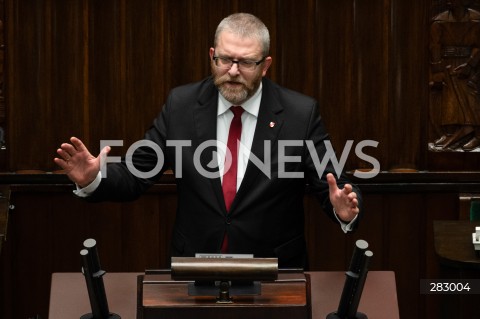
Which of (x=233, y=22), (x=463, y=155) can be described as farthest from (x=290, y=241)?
(x=463, y=155)

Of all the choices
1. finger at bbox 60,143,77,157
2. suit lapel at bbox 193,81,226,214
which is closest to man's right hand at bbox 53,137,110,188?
finger at bbox 60,143,77,157

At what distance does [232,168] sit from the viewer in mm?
3996

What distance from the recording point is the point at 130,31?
520 cm

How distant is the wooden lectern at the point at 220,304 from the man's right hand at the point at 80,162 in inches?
26.5

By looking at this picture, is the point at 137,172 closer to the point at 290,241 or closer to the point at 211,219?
the point at 211,219

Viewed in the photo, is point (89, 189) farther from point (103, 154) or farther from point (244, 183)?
point (244, 183)

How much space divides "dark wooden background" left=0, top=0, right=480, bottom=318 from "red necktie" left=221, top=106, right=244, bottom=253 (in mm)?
1260

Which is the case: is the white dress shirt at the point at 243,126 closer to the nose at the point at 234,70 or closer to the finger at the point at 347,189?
the nose at the point at 234,70

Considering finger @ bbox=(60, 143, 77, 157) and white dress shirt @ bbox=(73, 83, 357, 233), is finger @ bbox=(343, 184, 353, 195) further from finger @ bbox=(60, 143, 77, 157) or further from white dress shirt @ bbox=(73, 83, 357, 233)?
finger @ bbox=(60, 143, 77, 157)

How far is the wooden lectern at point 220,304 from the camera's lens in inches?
112

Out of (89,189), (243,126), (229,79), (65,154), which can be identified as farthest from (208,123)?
(65,154)

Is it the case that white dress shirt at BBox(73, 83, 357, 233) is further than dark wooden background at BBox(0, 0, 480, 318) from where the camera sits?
No

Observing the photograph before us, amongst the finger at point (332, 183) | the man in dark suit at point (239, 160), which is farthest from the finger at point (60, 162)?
the finger at point (332, 183)

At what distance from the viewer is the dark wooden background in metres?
5.19
